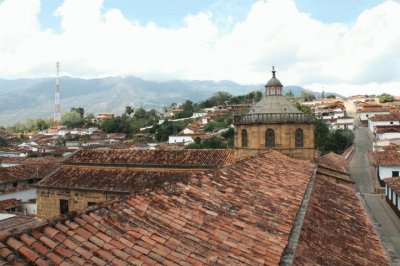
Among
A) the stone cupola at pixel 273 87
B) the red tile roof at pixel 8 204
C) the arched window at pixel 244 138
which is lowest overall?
the red tile roof at pixel 8 204

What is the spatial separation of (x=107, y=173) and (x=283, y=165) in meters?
12.4

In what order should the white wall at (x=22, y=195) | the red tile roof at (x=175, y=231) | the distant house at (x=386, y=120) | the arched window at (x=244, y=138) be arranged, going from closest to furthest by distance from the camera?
1. the red tile roof at (x=175, y=231)
2. the arched window at (x=244, y=138)
3. the white wall at (x=22, y=195)
4. the distant house at (x=386, y=120)

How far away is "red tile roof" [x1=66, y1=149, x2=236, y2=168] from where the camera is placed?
2152 centimetres

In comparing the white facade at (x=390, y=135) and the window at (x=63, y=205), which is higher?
the white facade at (x=390, y=135)

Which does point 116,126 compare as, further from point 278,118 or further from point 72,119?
point 278,118

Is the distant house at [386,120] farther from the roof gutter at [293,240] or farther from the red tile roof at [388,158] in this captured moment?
the roof gutter at [293,240]

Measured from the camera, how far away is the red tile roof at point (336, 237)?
7.16 metres

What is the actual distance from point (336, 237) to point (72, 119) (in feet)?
414

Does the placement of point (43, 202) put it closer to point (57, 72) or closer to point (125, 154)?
point (125, 154)

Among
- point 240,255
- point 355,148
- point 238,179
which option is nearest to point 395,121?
point 355,148

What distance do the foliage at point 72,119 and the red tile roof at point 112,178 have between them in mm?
106234

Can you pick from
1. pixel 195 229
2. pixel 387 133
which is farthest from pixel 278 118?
pixel 387 133

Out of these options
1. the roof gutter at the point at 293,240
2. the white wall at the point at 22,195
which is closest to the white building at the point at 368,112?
the white wall at the point at 22,195

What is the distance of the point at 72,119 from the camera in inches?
4961
